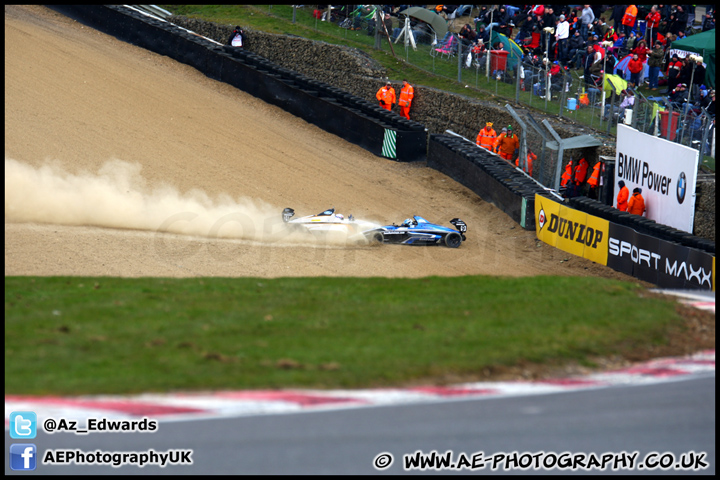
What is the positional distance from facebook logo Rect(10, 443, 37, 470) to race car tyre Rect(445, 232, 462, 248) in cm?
1219

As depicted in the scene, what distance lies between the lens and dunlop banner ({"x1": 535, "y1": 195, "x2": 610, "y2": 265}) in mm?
17302

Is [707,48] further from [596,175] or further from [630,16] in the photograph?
[630,16]

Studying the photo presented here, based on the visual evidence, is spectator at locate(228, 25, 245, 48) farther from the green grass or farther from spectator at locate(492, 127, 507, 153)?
the green grass

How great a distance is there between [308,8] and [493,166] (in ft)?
44.6

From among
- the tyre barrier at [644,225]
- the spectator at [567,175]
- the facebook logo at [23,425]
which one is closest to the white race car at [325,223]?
the tyre barrier at [644,225]

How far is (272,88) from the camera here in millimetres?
26781

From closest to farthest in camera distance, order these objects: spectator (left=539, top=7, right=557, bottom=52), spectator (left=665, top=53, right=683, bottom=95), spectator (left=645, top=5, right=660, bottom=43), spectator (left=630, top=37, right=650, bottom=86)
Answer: spectator (left=665, top=53, right=683, bottom=95), spectator (left=630, top=37, right=650, bottom=86), spectator (left=645, top=5, right=660, bottom=43), spectator (left=539, top=7, right=557, bottom=52)

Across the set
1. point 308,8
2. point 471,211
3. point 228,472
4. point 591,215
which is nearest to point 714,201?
point 591,215

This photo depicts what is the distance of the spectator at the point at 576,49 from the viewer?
2547 cm

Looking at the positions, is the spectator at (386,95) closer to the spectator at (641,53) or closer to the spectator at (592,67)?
the spectator at (592,67)

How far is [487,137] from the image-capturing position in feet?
76.9

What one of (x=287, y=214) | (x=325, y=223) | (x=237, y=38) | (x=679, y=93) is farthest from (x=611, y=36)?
(x=287, y=214)

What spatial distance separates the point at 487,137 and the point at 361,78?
6308mm

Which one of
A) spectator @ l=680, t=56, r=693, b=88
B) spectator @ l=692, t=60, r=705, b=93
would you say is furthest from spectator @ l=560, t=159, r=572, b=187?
spectator @ l=692, t=60, r=705, b=93
